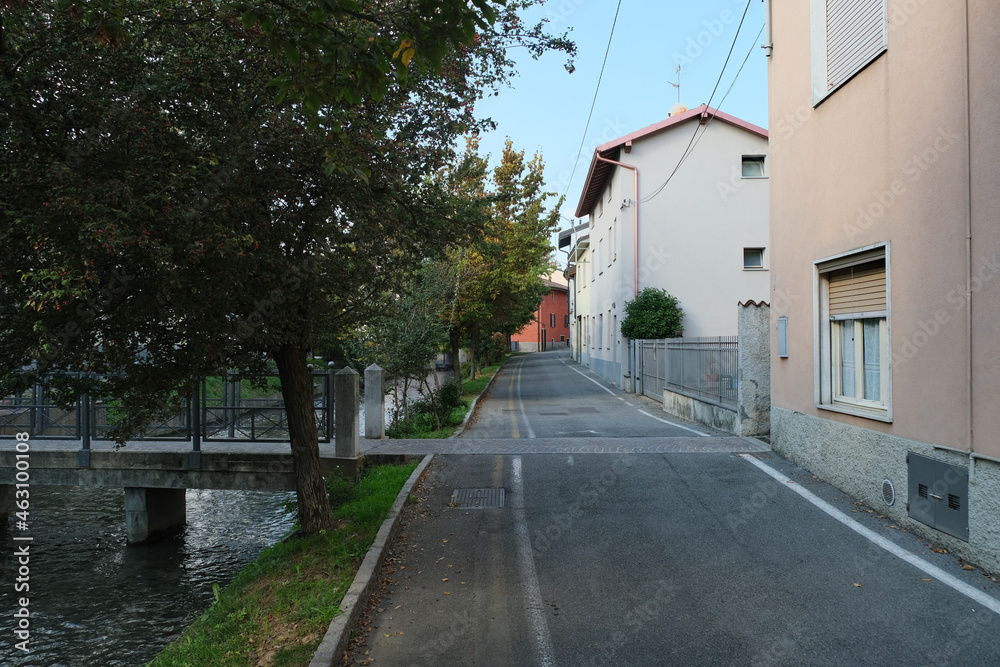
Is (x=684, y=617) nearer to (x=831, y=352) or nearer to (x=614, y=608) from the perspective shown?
(x=614, y=608)

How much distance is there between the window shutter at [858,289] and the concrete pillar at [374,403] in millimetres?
7037

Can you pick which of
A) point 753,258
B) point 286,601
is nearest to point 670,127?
point 753,258

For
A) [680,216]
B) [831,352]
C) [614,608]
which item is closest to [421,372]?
[831,352]

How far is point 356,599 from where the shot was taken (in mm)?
4961

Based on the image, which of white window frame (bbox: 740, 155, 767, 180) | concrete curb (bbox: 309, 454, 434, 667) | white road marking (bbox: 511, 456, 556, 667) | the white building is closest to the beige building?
white road marking (bbox: 511, 456, 556, 667)

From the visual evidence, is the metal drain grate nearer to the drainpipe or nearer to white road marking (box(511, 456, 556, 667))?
white road marking (box(511, 456, 556, 667))

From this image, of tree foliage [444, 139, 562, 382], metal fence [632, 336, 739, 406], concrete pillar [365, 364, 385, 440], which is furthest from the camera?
tree foliage [444, 139, 562, 382]

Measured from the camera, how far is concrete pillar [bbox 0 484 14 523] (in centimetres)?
1159

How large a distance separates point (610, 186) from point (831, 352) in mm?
21197

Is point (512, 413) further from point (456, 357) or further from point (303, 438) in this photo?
point (303, 438)

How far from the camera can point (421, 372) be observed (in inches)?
575

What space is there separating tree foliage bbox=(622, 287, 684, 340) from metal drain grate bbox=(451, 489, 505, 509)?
53.0 ft

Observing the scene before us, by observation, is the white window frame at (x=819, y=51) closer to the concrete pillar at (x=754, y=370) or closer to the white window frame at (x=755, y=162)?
the concrete pillar at (x=754, y=370)

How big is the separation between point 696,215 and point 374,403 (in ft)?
54.0
